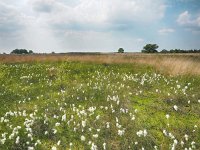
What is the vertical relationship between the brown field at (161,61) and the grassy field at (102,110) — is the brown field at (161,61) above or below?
above

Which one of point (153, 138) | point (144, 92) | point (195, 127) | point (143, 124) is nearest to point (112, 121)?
point (143, 124)

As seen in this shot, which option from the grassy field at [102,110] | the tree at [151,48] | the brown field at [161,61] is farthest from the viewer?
the tree at [151,48]

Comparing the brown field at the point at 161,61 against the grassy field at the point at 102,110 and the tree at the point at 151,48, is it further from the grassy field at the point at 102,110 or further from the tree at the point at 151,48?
the tree at the point at 151,48

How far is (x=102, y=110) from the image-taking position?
18172mm

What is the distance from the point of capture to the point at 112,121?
1634cm

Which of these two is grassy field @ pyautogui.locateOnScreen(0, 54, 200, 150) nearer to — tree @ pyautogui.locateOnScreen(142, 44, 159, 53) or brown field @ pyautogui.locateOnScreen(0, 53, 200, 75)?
brown field @ pyautogui.locateOnScreen(0, 53, 200, 75)

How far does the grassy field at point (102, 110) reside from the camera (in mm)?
14320

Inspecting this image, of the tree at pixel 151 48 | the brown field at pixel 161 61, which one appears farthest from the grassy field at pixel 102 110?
the tree at pixel 151 48

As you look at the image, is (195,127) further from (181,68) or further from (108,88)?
(181,68)

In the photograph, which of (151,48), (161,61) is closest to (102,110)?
(161,61)

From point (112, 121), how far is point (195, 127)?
11.5 feet

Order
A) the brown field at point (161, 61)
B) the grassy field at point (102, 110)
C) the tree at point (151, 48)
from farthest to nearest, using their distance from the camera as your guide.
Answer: the tree at point (151, 48) → the brown field at point (161, 61) → the grassy field at point (102, 110)

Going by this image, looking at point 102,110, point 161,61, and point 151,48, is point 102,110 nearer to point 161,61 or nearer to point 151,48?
point 161,61

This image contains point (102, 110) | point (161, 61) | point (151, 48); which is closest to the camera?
point (102, 110)
